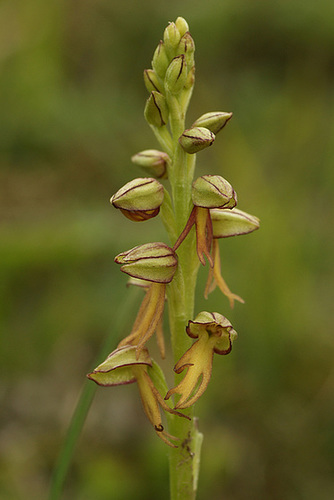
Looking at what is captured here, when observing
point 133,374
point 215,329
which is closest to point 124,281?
point 133,374

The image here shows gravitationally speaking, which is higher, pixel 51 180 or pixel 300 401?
pixel 51 180

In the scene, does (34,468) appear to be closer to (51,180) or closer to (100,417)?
(100,417)

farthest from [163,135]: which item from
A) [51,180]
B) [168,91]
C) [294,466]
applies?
[51,180]

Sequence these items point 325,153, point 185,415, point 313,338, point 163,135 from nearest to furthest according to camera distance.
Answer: point 185,415, point 163,135, point 313,338, point 325,153

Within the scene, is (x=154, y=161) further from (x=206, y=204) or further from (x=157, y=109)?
(x=206, y=204)

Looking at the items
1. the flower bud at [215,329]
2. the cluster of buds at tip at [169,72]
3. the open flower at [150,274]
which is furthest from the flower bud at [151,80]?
the flower bud at [215,329]

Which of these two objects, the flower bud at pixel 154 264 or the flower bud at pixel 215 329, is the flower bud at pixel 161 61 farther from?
the flower bud at pixel 215 329
